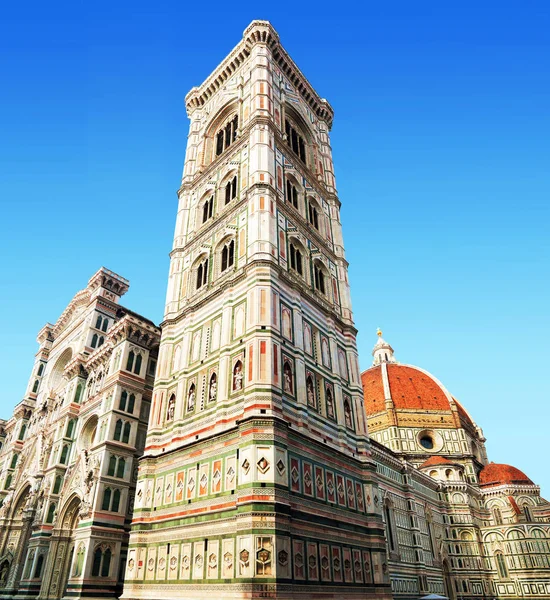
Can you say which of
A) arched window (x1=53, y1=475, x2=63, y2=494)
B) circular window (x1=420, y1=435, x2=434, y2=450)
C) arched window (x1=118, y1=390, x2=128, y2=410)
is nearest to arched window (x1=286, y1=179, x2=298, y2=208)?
arched window (x1=118, y1=390, x2=128, y2=410)

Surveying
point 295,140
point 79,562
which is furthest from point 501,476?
point 79,562

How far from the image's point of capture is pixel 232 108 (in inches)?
1351

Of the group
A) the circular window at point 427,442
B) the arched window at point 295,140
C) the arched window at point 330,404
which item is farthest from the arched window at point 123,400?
the circular window at point 427,442

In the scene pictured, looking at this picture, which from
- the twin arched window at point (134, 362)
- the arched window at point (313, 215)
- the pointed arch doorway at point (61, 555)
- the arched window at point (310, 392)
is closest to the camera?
the arched window at point (310, 392)

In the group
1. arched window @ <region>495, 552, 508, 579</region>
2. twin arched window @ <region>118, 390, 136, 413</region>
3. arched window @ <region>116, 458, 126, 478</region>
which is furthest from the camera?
arched window @ <region>495, 552, 508, 579</region>

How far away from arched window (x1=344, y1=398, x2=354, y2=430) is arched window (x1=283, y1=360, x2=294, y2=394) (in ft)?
14.6

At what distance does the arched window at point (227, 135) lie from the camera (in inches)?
1284

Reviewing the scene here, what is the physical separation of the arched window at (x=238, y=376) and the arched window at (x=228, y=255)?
6.66 meters

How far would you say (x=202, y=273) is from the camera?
27.6m

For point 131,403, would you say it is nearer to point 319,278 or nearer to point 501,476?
point 319,278

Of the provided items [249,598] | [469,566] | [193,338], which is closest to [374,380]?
[469,566]

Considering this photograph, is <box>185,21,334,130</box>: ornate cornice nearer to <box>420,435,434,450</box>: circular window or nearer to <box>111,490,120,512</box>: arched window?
<box>111,490,120,512</box>: arched window

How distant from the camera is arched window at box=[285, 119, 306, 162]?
32.7m

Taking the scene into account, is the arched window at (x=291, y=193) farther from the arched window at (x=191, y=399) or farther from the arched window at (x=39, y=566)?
the arched window at (x=39, y=566)
